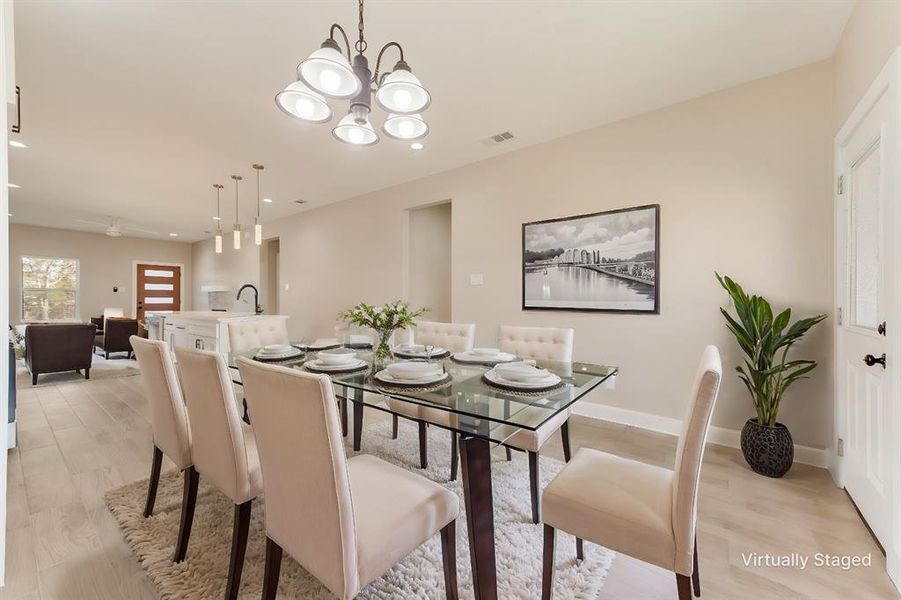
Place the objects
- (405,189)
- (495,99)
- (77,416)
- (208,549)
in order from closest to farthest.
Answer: (208,549) < (495,99) < (77,416) < (405,189)

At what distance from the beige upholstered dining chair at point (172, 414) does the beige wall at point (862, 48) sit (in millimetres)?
3368

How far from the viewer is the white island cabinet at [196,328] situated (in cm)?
447

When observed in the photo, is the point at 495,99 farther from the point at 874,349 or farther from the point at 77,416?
the point at 77,416

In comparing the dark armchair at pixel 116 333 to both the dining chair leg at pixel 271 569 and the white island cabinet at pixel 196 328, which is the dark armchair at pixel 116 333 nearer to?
the white island cabinet at pixel 196 328

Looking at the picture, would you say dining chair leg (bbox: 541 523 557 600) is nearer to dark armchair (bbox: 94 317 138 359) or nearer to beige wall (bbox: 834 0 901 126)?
beige wall (bbox: 834 0 901 126)

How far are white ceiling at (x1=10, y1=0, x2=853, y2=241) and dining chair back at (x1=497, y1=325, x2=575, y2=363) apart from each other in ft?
5.80

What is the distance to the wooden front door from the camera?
9352mm

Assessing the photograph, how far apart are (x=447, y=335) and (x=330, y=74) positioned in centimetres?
186

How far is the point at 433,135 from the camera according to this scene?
11.7 feet

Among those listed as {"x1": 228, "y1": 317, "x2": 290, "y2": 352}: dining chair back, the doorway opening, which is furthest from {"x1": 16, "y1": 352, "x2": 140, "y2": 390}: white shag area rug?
{"x1": 228, "y1": 317, "x2": 290, "y2": 352}: dining chair back

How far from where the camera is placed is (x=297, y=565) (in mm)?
1572

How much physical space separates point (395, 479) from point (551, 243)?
9.19 feet

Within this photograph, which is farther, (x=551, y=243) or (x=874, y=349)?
(x=551, y=243)

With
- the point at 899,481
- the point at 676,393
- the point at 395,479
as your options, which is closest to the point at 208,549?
the point at 395,479
